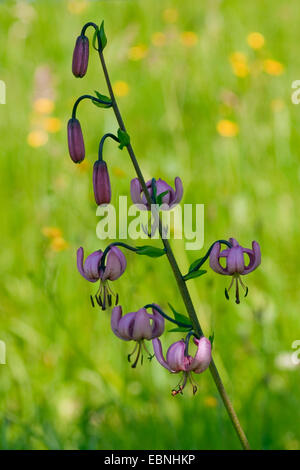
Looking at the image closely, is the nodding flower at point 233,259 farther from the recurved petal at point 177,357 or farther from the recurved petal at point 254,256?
the recurved petal at point 177,357

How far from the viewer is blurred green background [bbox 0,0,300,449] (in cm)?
175

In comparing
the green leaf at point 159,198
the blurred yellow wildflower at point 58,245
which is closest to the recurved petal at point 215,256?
the green leaf at point 159,198

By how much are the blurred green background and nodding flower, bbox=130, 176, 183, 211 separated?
25.3 inches

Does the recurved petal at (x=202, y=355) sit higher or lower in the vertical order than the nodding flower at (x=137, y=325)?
lower

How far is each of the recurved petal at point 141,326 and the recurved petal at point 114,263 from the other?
7 centimetres

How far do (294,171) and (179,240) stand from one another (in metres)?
0.82

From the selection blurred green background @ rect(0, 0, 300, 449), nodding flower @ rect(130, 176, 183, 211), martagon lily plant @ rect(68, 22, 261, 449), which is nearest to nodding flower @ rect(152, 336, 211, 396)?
martagon lily plant @ rect(68, 22, 261, 449)

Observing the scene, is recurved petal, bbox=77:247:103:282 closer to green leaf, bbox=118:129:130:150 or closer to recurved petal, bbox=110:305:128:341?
recurved petal, bbox=110:305:128:341

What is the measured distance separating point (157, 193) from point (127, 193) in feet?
5.10

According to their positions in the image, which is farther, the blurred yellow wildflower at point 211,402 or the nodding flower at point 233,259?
the blurred yellow wildflower at point 211,402

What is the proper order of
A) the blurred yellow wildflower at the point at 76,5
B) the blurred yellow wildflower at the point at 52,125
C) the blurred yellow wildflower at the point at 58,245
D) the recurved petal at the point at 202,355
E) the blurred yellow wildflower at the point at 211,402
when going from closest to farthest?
1. the recurved petal at the point at 202,355
2. the blurred yellow wildflower at the point at 211,402
3. the blurred yellow wildflower at the point at 58,245
4. the blurred yellow wildflower at the point at 52,125
5. the blurred yellow wildflower at the point at 76,5

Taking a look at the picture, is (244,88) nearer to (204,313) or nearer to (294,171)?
(294,171)

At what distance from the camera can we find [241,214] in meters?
2.39

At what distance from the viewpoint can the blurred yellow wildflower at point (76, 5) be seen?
3.50m
